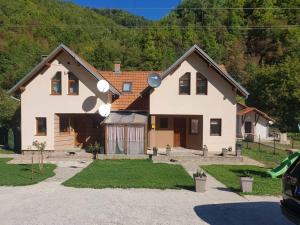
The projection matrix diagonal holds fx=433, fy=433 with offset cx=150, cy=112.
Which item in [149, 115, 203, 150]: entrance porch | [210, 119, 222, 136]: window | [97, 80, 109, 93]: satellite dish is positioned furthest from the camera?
[149, 115, 203, 150]: entrance porch

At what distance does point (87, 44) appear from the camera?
72.0 m

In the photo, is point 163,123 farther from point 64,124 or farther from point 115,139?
point 64,124

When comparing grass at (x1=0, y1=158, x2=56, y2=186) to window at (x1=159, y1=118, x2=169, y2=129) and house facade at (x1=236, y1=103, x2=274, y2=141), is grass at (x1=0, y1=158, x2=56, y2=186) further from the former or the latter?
house facade at (x1=236, y1=103, x2=274, y2=141)

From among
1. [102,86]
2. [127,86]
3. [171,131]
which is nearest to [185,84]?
[171,131]

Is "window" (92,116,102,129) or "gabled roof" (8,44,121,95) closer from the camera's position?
"gabled roof" (8,44,121,95)

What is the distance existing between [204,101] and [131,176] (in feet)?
36.5

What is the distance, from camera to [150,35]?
7412 cm

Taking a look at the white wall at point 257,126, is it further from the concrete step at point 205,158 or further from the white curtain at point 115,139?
the white curtain at point 115,139

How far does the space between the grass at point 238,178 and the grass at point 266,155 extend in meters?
2.24

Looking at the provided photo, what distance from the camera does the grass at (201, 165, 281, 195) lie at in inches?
640

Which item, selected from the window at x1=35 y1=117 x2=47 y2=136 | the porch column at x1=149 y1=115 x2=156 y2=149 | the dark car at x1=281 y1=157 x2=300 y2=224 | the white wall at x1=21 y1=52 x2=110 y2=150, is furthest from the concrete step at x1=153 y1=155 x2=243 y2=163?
the dark car at x1=281 y1=157 x2=300 y2=224

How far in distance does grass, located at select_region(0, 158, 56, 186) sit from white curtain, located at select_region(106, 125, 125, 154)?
16.8 feet

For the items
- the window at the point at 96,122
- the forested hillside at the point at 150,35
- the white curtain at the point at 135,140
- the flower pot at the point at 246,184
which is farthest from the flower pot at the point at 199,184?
the forested hillside at the point at 150,35

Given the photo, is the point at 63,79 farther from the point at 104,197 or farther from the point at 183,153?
the point at 104,197
